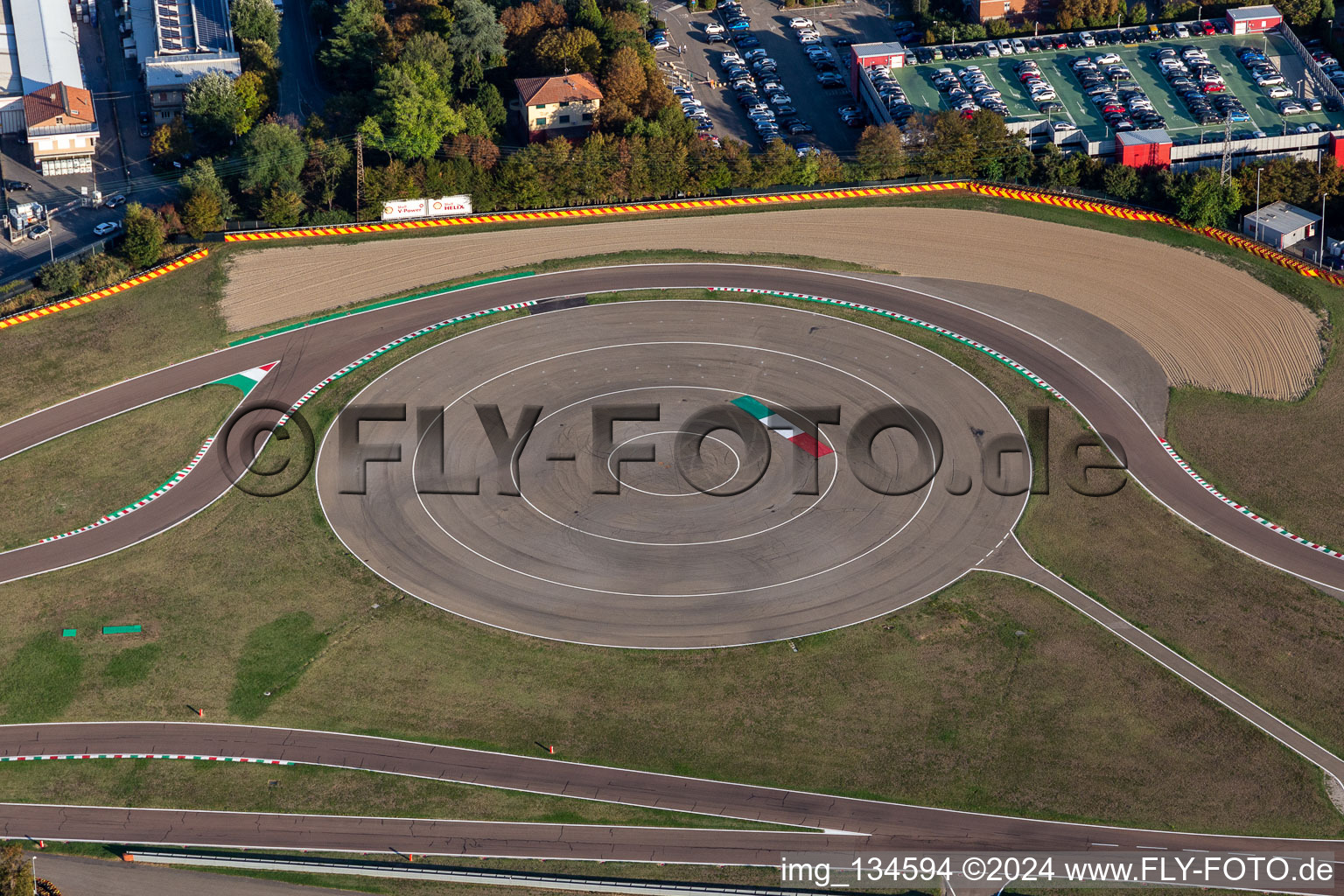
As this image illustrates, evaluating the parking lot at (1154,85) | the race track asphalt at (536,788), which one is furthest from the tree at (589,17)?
the race track asphalt at (536,788)

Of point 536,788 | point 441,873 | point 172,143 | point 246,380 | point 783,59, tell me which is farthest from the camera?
point 783,59

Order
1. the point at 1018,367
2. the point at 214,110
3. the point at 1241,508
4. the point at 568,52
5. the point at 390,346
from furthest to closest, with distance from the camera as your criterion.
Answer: the point at 568,52
the point at 214,110
the point at 390,346
the point at 1018,367
the point at 1241,508

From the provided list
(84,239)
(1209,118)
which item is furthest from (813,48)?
(84,239)

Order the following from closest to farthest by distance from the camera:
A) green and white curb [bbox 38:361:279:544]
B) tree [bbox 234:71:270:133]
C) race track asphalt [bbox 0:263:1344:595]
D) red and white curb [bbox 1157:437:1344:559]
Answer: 1. red and white curb [bbox 1157:437:1344:559]
2. race track asphalt [bbox 0:263:1344:595]
3. green and white curb [bbox 38:361:279:544]
4. tree [bbox 234:71:270:133]

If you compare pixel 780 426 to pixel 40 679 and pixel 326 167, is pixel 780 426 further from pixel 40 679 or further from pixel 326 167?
pixel 40 679

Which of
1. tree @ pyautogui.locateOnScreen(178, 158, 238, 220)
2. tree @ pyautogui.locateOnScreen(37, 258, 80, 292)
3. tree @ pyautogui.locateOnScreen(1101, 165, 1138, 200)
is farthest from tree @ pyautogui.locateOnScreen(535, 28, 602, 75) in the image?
tree @ pyautogui.locateOnScreen(1101, 165, 1138, 200)

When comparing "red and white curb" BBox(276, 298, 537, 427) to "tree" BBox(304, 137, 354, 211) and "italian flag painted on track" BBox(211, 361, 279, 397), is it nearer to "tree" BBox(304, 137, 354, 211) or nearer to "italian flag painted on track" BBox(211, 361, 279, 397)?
"italian flag painted on track" BBox(211, 361, 279, 397)

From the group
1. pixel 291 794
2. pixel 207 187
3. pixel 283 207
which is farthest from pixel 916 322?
pixel 207 187
